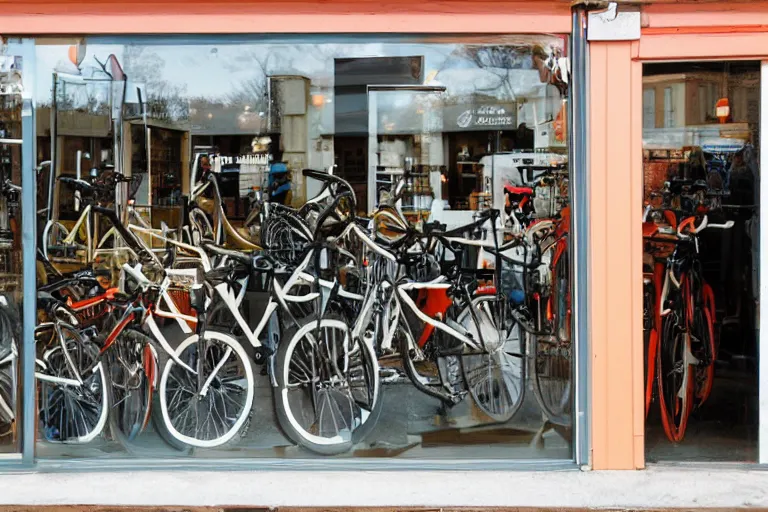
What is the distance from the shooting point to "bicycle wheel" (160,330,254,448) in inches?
221

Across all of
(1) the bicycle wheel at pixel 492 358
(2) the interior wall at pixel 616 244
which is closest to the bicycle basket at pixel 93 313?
(1) the bicycle wheel at pixel 492 358

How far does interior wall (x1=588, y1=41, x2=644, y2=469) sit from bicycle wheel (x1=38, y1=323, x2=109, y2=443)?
121 inches

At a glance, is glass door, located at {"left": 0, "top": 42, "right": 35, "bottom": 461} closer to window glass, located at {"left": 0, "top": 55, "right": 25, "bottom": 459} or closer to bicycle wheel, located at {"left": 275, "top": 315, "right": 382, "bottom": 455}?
window glass, located at {"left": 0, "top": 55, "right": 25, "bottom": 459}

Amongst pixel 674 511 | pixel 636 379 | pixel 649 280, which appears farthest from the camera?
pixel 649 280

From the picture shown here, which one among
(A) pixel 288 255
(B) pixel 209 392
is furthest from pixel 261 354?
(A) pixel 288 255

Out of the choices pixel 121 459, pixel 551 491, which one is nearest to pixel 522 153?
pixel 551 491

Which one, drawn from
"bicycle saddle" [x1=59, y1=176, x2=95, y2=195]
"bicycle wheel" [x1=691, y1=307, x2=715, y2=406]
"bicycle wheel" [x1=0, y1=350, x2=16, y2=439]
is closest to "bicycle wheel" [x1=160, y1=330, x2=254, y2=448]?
"bicycle wheel" [x1=0, y1=350, x2=16, y2=439]

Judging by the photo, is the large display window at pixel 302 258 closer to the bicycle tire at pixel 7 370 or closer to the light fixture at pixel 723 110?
the bicycle tire at pixel 7 370

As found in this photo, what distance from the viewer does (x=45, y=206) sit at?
5402 millimetres

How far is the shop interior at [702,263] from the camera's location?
17.4 feet

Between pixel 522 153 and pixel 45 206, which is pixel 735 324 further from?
pixel 45 206

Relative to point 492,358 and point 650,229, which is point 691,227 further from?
point 492,358

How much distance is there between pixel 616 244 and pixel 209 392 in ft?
8.90

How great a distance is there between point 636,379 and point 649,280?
693 millimetres
